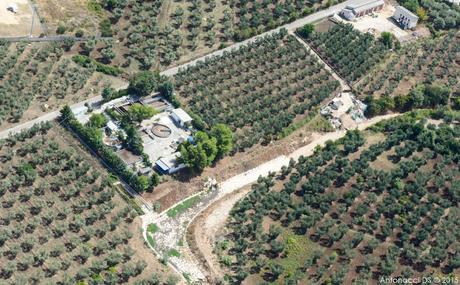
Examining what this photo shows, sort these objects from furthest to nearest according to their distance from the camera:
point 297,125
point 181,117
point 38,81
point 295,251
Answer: point 297,125 < point 38,81 < point 181,117 < point 295,251

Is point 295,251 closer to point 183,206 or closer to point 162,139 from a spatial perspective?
point 183,206

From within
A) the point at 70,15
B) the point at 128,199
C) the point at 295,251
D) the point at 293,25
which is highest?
the point at 70,15

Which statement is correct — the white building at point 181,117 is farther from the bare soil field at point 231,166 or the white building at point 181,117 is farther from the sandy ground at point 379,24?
the sandy ground at point 379,24

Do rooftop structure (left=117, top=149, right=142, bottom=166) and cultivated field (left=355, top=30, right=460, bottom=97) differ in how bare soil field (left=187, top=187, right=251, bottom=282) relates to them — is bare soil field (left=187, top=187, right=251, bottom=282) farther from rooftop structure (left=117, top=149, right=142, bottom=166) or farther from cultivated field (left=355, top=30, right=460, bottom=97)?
cultivated field (left=355, top=30, right=460, bottom=97)

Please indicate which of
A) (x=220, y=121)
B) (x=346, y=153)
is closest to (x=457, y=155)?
(x=346, y=153)

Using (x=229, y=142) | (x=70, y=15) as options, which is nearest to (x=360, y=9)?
(x=229, y=142)

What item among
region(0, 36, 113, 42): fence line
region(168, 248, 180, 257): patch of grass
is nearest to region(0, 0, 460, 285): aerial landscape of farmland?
region(168, 248, 180, 257): patch of grass

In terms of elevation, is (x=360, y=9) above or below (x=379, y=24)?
above

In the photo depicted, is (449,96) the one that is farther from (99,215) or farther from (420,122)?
(99,215)
